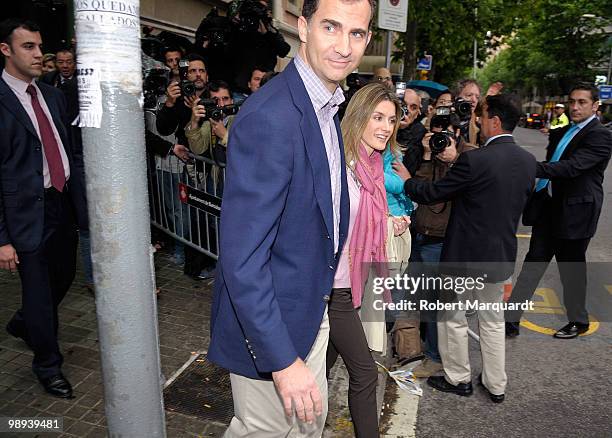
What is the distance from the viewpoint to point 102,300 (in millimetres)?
1661

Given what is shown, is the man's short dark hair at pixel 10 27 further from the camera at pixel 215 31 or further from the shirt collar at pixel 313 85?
the camera at pixel 215 31

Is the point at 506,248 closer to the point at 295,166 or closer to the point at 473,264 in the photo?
the point at 473,264

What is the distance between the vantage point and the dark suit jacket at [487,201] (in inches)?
131

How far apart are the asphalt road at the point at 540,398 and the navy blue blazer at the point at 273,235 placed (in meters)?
1.84

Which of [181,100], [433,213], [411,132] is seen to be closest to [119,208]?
[433,213]

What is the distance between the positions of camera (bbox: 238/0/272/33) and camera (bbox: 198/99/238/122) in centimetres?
207

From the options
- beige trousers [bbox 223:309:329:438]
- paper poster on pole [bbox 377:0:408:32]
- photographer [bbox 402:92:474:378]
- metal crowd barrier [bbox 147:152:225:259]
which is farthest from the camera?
paper poster on pole [bbox 377:0:408:32]

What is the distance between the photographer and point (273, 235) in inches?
63.9

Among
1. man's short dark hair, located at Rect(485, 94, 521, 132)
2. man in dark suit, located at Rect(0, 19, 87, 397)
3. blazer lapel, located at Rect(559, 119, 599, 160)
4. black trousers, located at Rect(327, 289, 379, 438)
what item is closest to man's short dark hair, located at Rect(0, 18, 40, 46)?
man in dark suit, located at Rect(0, 19, 87, 397)

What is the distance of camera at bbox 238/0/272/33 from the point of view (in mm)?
6141

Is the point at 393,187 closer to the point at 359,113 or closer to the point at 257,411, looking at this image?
the point at 359,113

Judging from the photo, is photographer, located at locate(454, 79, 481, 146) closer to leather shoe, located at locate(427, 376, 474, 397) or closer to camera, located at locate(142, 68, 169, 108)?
leather shoe, located at locate(427, 376, 474, 397)

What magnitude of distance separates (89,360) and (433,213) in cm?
272

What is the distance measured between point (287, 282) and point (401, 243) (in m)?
2.26
